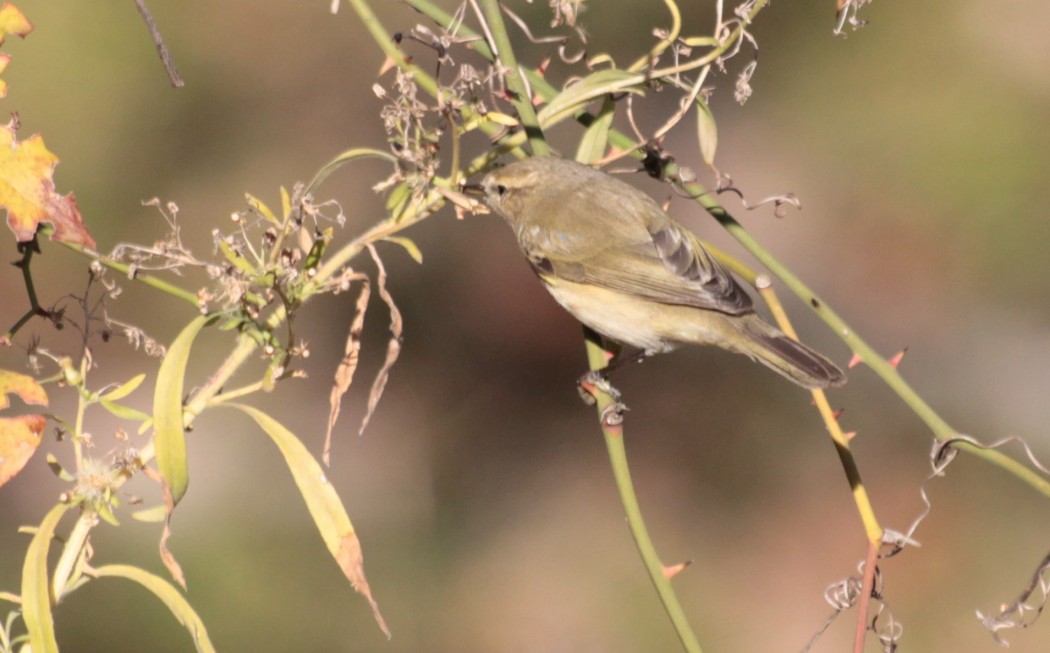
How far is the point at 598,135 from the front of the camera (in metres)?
1.75

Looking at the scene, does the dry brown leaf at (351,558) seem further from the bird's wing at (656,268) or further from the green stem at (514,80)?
the bird's wing at (656,268)

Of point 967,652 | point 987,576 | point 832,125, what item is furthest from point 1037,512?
point 832,125

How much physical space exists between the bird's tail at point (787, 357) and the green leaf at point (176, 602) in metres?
1.23

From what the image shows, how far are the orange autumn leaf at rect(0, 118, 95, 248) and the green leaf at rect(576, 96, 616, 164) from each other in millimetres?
785

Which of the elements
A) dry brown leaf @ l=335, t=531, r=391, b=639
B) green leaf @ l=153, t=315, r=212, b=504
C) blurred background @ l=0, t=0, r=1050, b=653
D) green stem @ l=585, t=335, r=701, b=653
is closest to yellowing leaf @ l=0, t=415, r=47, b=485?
green leaf @ l=153, t=315, r=212, b=504

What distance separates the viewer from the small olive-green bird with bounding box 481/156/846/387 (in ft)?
8.11

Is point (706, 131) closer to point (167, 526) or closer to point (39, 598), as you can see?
point (167, 526)

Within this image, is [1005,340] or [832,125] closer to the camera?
[1005,340]

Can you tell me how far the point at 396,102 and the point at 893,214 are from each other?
15.8 ft

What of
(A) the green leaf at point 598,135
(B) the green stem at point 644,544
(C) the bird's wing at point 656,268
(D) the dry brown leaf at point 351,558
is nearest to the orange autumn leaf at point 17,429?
(D) the dry brown leaf at point 351,558

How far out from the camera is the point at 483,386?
18.1 ft

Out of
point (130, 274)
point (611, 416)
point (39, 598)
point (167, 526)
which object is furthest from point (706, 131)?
point (39, 598)

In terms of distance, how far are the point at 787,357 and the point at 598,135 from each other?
85 centimetres

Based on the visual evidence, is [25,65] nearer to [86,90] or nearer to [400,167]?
[86,90]
